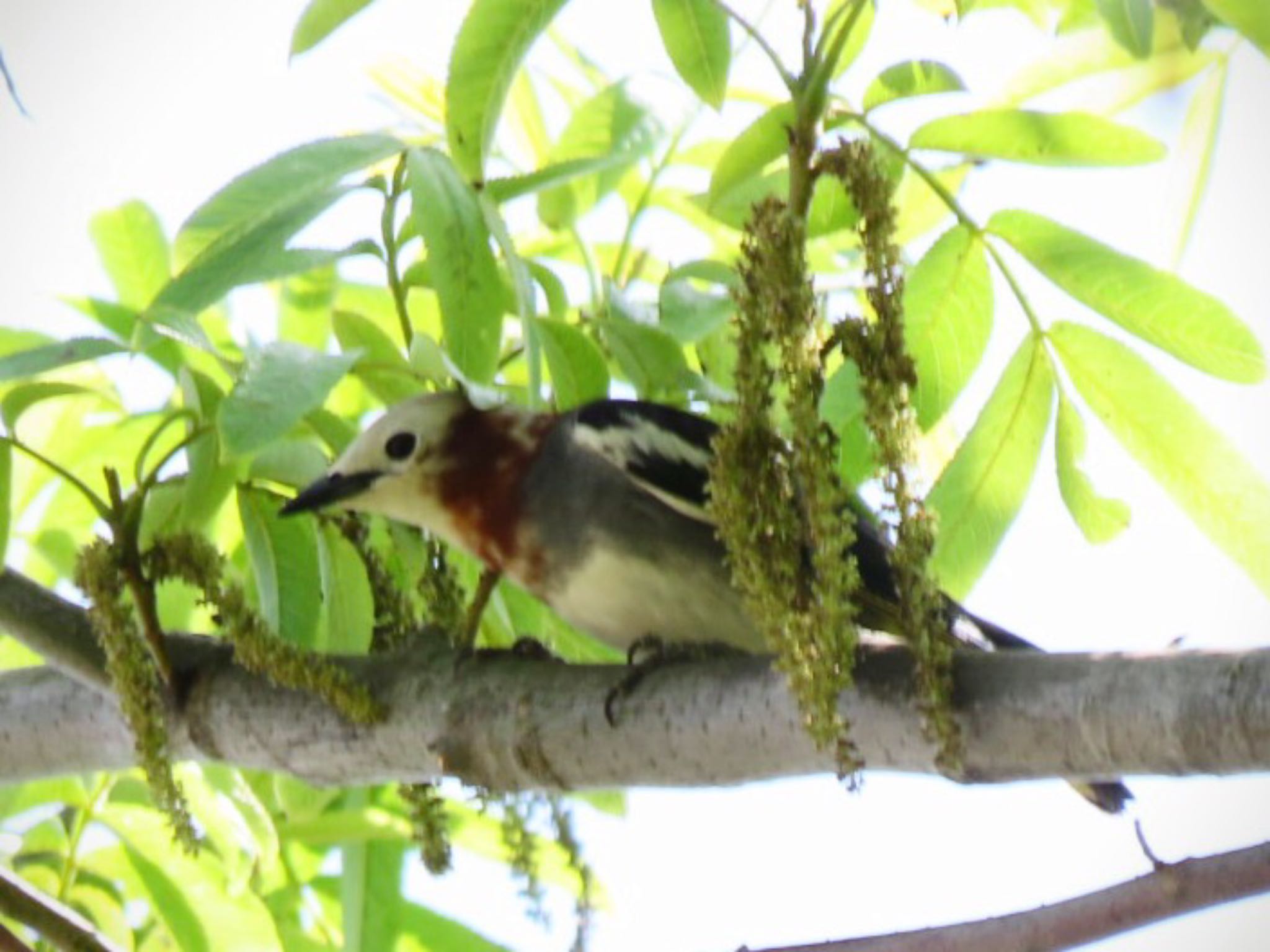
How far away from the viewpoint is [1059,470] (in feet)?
7.40

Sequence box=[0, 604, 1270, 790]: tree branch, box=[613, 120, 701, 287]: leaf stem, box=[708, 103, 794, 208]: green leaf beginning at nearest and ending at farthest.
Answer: box=[0, 604, 1270, 790]: tree branch
box=[708, 103, 794, 208]: green leaf
box=[613, 120, 701, 287]: leaf stem

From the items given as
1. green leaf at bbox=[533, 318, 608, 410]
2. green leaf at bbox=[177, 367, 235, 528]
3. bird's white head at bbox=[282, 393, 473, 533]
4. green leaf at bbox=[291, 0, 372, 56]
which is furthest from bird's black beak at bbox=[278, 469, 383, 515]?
green leaf at bbox=[291, 0, 372, 56]

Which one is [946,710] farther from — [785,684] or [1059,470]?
[1059,470]

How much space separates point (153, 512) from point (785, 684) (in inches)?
33.7

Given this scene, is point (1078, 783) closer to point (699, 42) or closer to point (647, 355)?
point (647, 355)

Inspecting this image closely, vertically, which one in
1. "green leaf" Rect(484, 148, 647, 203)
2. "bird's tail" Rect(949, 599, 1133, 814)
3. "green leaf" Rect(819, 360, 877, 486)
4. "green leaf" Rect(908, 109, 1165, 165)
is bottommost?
"bird's tail" Rect(949, 599, 1133, 814)

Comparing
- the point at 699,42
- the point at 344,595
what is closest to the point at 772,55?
the point at 699,42

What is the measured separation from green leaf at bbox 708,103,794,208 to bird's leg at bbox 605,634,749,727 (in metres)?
0.56

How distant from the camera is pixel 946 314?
87.0 inches

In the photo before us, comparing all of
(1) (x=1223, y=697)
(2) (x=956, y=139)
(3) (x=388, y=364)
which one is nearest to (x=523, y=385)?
(3) (x=388, y=364)

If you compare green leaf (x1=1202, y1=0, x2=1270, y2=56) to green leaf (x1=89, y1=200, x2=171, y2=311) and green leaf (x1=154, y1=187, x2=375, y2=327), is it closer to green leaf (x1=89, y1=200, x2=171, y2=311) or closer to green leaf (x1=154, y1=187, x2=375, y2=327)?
green leaf (x1=154, y1=187, x2=375, y2=327)

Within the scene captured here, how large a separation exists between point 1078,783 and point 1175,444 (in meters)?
0.45

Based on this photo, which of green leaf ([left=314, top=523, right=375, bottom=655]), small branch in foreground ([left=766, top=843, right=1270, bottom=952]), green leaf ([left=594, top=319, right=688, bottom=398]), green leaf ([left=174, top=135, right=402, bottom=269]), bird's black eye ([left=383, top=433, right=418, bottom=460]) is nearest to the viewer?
small branch in foreground ([left=766, top=843, right=1270, bottom=952])

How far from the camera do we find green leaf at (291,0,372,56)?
85.9 inches
